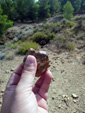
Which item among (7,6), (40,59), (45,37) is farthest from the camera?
(7,6)

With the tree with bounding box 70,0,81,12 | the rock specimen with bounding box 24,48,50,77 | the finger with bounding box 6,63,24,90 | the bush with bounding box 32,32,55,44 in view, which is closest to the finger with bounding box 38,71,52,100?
the rock specimen with bounding box 24,48,50,77

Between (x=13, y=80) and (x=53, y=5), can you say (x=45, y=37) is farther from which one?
(x=53, y=5)

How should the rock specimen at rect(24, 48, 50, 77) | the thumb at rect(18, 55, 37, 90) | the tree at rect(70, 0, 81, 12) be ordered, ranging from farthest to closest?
the tree at rect(70, 0, 81, 12)
the rock specimen at rect(24, 48, 50, 77)
the thumb at rect(18, 55, 37, 90)

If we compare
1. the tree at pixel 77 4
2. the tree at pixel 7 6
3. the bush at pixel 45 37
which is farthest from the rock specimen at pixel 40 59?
the tree at pixel 77 4

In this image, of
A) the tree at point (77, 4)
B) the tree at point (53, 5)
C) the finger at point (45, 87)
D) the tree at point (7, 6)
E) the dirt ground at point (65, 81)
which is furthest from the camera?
the tree at point (53, 5)

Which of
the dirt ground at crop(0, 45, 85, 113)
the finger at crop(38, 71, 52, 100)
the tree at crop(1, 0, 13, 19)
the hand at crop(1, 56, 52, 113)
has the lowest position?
the dirt ground at crop(0, 45, 85, 113)

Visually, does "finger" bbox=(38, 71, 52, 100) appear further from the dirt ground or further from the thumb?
the dirt ground

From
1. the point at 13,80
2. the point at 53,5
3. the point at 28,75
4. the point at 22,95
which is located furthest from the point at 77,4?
the point at 22,95

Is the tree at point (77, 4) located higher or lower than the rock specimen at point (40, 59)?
higher

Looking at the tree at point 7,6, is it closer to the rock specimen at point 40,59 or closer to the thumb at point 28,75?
the rock specimen at point 40,59
